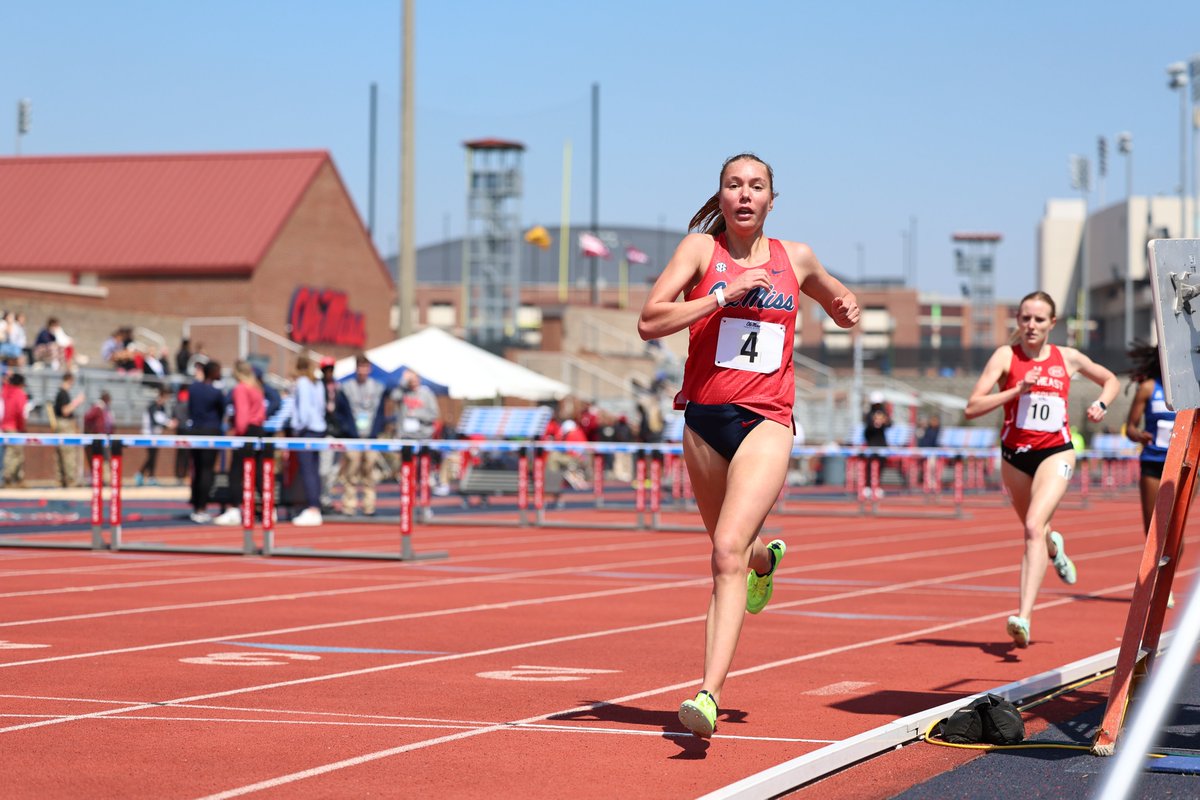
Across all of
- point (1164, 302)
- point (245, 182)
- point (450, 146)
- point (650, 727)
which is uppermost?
point (450, 146)

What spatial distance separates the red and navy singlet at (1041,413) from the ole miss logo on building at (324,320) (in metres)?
39.9

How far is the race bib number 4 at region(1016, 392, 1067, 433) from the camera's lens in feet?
32.7

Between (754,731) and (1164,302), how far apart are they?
2.20m

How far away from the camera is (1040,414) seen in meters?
9.96

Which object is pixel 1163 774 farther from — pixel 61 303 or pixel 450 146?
pixel 450 146

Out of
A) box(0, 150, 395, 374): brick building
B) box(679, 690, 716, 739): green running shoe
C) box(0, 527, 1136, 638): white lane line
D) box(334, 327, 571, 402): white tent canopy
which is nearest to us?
box(679, 690, 716, 739): green running shoe

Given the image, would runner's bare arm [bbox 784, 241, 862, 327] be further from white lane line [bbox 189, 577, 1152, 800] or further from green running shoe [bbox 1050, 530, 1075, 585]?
green running shoe [bbox 1050, 530, 1075, 585]

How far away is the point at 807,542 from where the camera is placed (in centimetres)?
2000

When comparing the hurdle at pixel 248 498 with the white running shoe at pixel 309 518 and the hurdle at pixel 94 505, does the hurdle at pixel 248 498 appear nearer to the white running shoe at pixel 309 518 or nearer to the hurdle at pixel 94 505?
the hurdle at pixel 94 505

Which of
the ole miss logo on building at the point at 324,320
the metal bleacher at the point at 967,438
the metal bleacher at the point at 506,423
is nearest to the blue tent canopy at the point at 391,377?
the metal bleacher at the point at 506,423

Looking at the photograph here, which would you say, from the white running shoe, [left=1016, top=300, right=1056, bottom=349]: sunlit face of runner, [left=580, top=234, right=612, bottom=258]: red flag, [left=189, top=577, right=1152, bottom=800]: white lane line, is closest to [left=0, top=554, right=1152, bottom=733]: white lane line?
[left=189, top=577, right=1152, bottom=800]: white lane line

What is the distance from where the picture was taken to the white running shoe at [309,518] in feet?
69.3

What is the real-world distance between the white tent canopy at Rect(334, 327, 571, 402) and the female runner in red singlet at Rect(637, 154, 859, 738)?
Result: 20368 mm

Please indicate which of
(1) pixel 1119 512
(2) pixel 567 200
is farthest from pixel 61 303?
(2) pixel 567 200
